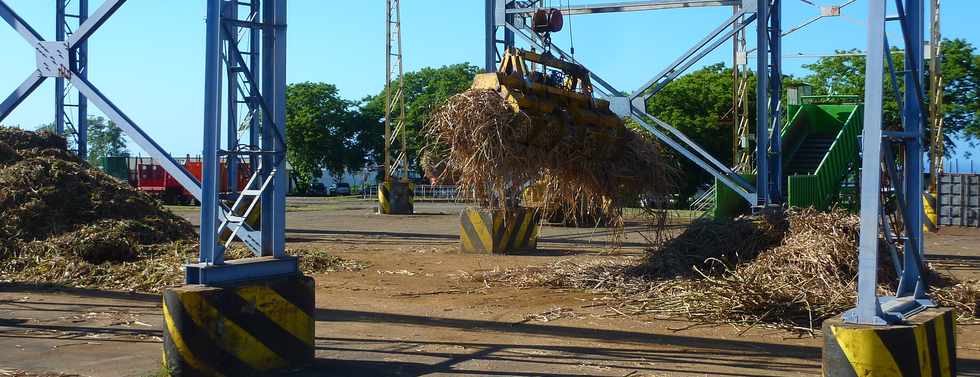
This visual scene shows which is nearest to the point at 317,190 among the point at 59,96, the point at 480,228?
the point at 59,96

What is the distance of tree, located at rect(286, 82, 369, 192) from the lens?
78.9 m

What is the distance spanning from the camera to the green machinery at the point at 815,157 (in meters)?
20.9

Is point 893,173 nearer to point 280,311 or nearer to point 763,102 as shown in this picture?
point 280,311

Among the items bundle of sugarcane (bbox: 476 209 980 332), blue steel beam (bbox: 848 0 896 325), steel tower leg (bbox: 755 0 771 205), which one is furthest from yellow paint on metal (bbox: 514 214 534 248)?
blue steel beam (bbox: 848 0 896 325)

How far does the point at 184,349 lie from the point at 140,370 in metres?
0.98

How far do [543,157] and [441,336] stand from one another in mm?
3085

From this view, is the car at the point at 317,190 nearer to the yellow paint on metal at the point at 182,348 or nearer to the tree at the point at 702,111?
the tree at the point at 702,111

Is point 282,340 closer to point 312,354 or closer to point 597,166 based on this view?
point 312,354

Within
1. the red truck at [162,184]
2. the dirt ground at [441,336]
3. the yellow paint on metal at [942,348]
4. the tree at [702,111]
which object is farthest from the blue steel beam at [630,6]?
the red truck at [162,184]

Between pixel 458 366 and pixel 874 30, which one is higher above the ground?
pixel 874 30

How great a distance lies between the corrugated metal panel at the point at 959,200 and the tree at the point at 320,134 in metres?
56.2

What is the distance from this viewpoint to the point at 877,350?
543 centimetres

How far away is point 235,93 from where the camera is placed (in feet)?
24.7

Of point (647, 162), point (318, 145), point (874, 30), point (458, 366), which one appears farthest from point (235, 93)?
point (318, 145)
